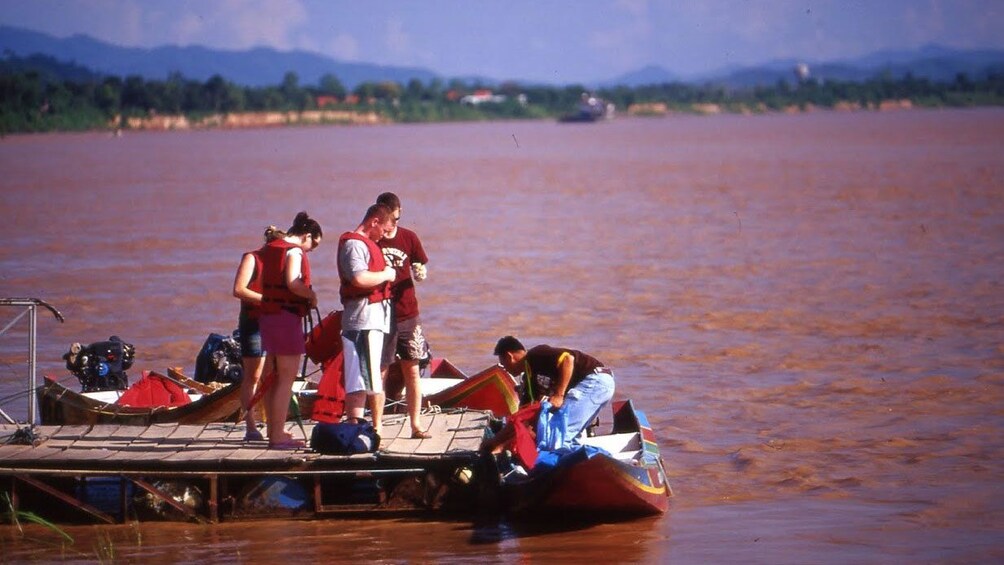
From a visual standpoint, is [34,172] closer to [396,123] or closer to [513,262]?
[513,262]

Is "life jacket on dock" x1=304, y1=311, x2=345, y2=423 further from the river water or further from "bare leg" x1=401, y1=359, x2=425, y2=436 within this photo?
the river water

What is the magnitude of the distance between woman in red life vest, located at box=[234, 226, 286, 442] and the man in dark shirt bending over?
168 cm

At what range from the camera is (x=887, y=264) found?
79.6 ft

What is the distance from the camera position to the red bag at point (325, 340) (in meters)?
11.3

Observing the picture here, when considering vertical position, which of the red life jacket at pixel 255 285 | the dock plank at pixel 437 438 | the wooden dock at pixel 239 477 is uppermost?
the red life jacket at pixel 255 285

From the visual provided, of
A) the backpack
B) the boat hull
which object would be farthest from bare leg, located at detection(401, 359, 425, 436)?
the boat hull

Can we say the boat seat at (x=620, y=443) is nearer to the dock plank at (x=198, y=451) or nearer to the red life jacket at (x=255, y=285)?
the dock plank at (x=198, y=451)

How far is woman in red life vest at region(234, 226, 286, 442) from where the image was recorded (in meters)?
10.5

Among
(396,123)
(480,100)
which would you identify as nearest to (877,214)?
(396,123)

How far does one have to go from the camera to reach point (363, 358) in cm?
1052

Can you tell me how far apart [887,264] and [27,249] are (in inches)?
605

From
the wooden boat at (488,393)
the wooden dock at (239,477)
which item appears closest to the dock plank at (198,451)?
the wooden dock at (239,477)

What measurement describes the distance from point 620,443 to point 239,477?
2737 millimetres

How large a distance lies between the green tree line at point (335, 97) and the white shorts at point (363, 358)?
311 feet
